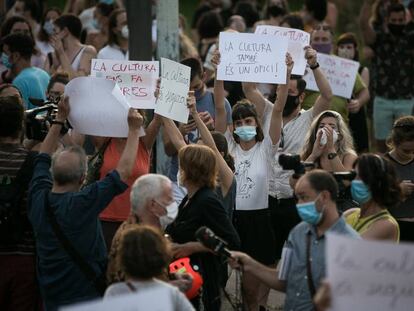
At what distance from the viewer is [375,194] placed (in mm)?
7078

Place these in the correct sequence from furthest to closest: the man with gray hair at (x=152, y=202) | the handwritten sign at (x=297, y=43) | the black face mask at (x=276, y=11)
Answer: the black face mask at (x=276, y=11) → the handwritten sign at (x=297, y=43) → the man with gray hair at (x=152, y=202)

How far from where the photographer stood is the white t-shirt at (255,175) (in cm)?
938

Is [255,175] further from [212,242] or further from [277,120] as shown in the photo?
[212,242]

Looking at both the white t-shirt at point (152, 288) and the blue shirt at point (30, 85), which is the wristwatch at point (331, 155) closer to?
the white t-shirt at point (152, 288)

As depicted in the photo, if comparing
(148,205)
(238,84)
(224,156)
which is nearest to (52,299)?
(148,205)

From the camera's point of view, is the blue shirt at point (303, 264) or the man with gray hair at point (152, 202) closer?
the blue shirt at point (303, 264)

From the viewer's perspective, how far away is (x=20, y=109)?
26.0 feet

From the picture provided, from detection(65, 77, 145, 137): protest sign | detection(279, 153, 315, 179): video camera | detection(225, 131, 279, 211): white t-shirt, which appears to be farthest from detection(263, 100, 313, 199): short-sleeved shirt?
detection(279, 153, 315, 179): video camera

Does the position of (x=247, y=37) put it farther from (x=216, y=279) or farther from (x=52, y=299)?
(x=52, y=299)

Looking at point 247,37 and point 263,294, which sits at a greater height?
point 247,37

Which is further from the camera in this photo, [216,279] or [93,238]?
[216,279]

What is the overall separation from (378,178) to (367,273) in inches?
65.4

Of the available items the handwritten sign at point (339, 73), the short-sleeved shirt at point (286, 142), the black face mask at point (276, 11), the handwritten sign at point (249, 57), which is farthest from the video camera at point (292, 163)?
the black face mask at point (276, 11)

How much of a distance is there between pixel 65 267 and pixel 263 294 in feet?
8.66
